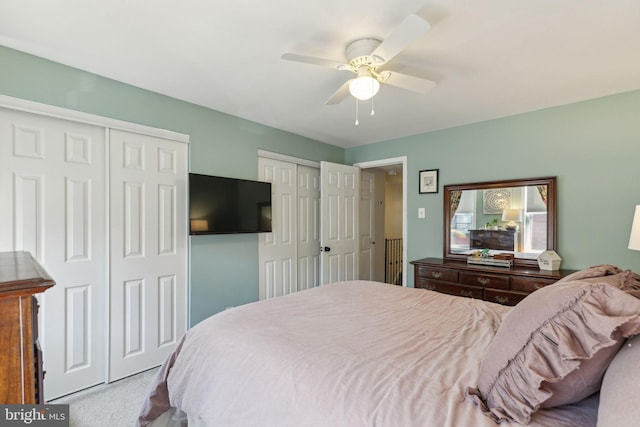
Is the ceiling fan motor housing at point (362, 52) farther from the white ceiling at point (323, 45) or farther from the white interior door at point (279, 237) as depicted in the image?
the white interior door at point (279, 237)

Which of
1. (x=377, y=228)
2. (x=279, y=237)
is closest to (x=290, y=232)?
(x=279, y=237)

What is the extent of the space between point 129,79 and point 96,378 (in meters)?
2.33

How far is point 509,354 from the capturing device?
864 mm

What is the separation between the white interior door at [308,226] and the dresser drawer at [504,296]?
206cm

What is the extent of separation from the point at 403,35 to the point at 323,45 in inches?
22.7

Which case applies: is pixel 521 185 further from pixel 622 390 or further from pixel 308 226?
pixel 622 390

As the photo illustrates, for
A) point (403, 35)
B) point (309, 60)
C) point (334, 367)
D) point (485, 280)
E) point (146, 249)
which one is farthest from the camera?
point (485, 280)

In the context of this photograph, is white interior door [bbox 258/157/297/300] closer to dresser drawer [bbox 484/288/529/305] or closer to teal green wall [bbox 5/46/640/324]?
teal green wall [bbox 5/46/640/324]

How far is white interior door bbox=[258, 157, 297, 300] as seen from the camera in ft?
11.2

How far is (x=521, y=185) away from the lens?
3006 millimetres

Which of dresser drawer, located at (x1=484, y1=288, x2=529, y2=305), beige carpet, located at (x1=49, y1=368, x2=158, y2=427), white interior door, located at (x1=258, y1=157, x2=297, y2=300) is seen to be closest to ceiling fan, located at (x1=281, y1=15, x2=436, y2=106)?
white interior door, located at (x1=258, y1=157, x2=297, y2=300)

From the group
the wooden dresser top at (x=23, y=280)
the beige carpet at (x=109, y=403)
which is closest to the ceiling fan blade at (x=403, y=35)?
the wooden dresser top at (x=23, y=280)

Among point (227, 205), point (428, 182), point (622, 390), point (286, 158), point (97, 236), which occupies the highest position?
point (286, 158)

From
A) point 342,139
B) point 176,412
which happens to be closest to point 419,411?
point 176,412
